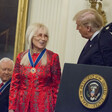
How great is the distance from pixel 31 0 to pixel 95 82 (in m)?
5.26

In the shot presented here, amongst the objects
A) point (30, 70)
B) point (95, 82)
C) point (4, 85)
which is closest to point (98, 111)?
point (95, 82)

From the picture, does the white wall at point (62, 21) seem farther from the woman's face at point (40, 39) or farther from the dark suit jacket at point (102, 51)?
the dark suit jacket at point (102, 51)

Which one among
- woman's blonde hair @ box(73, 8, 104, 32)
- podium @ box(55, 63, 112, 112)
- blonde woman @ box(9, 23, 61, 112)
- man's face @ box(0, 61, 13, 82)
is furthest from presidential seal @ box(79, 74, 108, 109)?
man's face @ box(0, 61, 13, 82)

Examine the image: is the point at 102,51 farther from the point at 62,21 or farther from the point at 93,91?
the point at 62,21

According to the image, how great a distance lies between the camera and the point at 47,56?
368cm

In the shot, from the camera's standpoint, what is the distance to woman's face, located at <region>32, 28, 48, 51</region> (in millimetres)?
3656

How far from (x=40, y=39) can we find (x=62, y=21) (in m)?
2.77

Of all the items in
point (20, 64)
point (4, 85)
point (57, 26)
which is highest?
point (57, 26)

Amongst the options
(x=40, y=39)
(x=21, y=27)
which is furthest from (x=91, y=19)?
(x=21, y=27)

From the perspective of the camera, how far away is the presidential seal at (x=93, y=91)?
5.52 feet

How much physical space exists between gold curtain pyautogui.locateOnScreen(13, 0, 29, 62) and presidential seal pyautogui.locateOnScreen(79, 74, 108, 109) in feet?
16.1

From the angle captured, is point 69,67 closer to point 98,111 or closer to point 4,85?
point 98,111

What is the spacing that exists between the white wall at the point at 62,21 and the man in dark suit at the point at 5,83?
1.80m

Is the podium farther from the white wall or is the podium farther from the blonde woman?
the white wall
